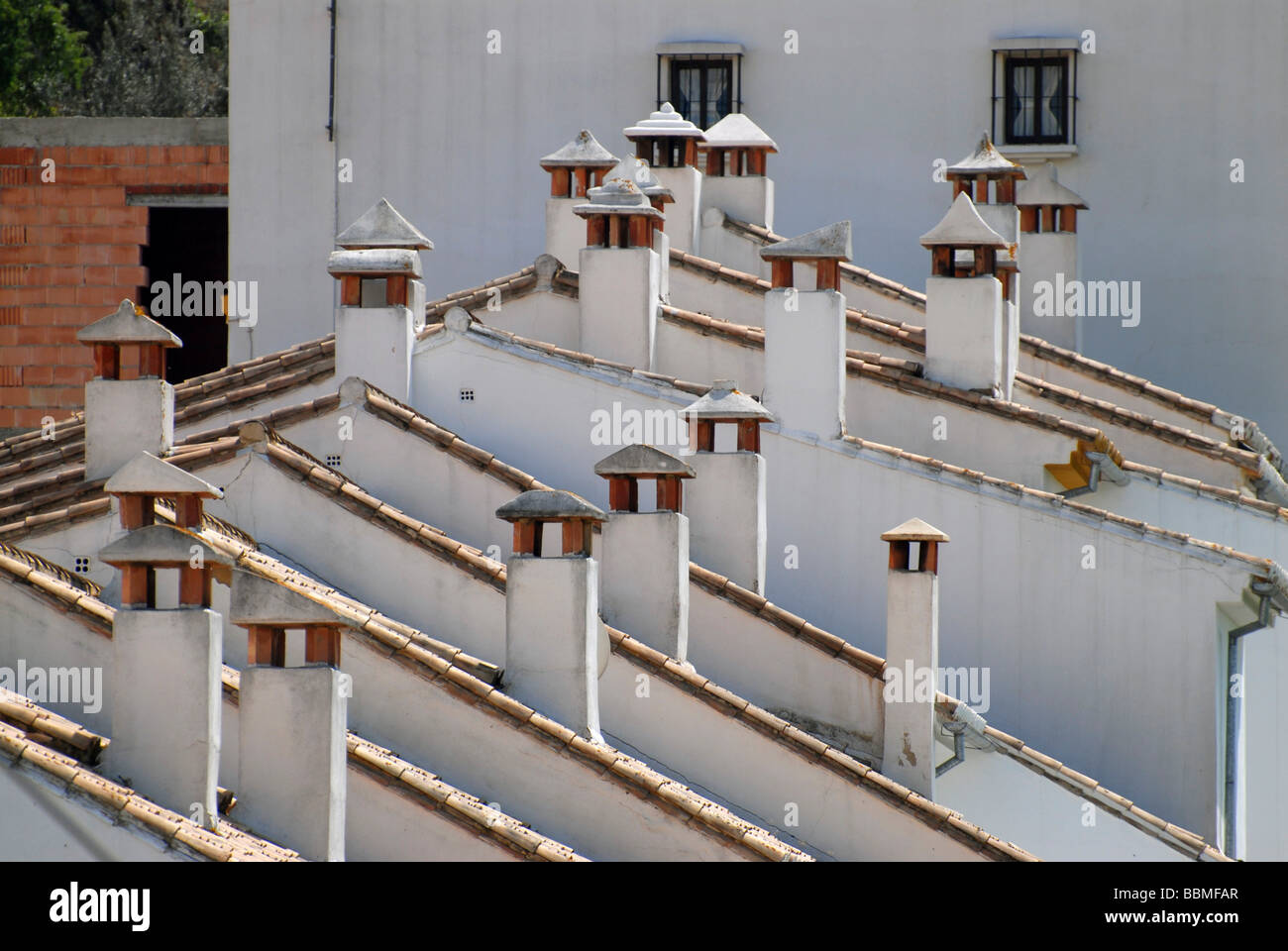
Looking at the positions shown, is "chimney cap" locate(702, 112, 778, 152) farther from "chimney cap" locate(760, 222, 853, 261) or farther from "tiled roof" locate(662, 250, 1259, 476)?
"chimney cap" locate(760, 222, 853, 261)

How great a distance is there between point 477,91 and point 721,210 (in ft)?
15.5

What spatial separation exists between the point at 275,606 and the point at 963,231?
10519 mm

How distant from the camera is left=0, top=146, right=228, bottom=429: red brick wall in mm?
29281

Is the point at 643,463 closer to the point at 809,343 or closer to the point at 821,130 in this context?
the point at 809,343

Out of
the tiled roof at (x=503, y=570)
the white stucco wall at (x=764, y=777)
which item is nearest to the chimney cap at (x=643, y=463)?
the tiled roof at (x=503, y=570)

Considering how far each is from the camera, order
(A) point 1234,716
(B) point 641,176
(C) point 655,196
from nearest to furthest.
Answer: (A) point 1234,716 < (B) point 641,176 < (C) point 655,196

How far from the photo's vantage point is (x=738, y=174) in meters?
26.1

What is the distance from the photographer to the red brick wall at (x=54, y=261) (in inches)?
1153

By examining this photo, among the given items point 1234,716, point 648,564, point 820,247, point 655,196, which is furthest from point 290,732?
point 655,196

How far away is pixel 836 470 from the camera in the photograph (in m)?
20.6

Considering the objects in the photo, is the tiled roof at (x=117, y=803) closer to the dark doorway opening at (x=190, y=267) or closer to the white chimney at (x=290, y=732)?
the white chimney at (x=290, y=732)

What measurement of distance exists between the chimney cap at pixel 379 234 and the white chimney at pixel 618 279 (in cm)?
140
